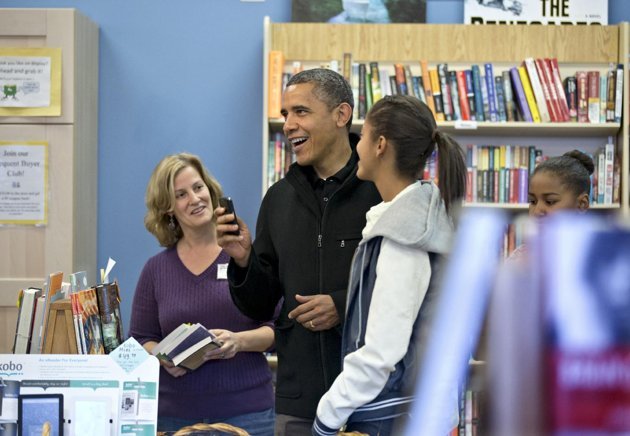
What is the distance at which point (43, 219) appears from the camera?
3.84 meters

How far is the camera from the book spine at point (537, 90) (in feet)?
12.4

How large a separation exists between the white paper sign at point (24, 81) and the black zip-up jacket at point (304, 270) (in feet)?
6.49

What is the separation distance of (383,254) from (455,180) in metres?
0.23

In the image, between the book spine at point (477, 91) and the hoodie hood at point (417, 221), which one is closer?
the hoodie hood at point (417, 221)

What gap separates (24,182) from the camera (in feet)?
12.6

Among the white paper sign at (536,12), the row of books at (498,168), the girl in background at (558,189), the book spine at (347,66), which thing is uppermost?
the white paper sign at (536,12)

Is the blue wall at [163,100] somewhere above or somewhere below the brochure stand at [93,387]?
above

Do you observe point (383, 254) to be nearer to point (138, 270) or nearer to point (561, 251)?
point (561, 251)

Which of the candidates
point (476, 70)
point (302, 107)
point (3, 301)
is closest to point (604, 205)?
point (476, 70)

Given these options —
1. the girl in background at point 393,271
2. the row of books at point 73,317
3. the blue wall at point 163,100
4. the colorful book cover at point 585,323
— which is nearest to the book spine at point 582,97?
the blue wall at point 163,100

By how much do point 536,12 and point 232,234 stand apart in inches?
98.5

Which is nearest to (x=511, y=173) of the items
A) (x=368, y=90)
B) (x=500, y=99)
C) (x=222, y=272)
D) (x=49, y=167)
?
(x=500, y=99)

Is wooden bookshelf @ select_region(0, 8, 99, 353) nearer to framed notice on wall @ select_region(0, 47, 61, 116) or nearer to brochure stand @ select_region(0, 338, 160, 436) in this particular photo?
framed notice on wall @ select_region(0, 47, 61, 116)

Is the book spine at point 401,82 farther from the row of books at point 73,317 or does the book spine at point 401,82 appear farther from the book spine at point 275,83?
the row of books at point 73,317
